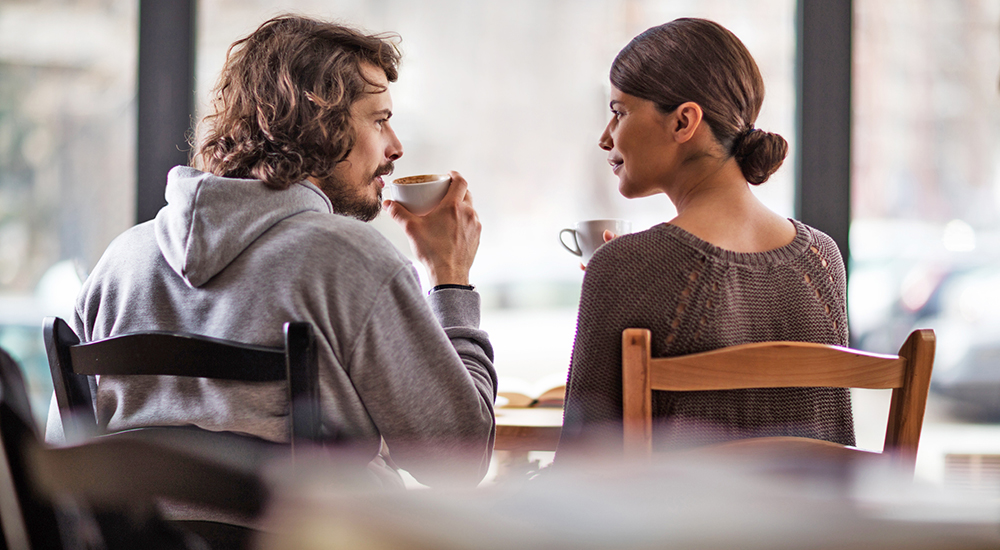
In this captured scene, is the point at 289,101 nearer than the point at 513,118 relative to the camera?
Yes

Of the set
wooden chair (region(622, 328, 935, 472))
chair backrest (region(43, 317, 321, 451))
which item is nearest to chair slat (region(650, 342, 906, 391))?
wooden chair (region(622, 328, 935, 472))

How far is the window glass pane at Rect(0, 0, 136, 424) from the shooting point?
6.21 ft

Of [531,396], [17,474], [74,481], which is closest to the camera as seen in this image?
[74,481]

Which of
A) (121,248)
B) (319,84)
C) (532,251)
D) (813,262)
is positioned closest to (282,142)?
(319,84)

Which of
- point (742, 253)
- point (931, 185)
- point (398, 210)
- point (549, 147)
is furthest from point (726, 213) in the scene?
point (931, 185)

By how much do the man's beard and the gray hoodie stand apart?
18 centimetres

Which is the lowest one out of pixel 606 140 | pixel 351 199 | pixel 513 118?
pixel 351 199

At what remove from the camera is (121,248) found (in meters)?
0.93

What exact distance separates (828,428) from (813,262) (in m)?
0.23

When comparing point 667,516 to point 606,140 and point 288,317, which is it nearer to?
point 288,317

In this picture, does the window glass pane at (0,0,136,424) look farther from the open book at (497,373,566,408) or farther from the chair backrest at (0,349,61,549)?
the chair backrest at (0,349,61,549)

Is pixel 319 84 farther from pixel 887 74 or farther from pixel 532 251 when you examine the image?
pixel 887 74

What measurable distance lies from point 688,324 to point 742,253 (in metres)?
0.13

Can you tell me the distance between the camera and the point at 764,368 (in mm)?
736
